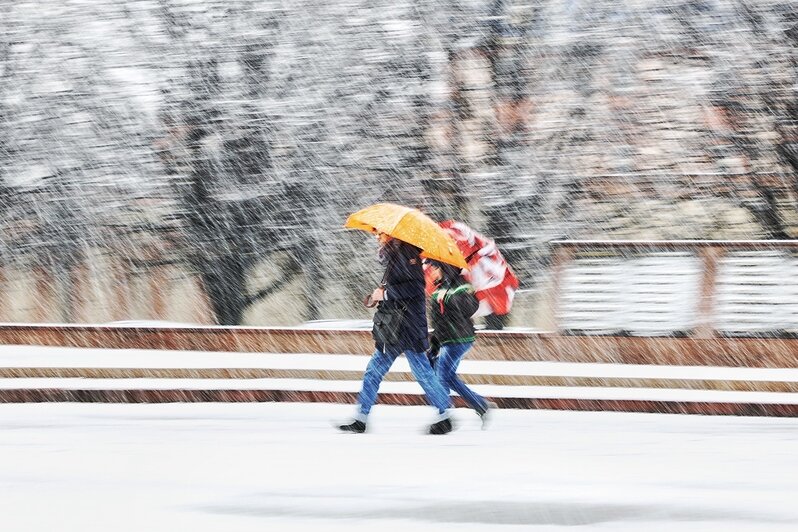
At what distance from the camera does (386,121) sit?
17125 mm

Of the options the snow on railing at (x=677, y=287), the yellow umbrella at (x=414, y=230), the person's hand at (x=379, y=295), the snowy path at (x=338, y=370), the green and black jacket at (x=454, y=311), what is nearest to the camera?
the yellow umbrella at (x=414, y=230)

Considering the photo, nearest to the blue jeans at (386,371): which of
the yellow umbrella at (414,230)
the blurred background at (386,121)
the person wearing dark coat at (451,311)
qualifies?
the person wearing dark coat at (451,311)

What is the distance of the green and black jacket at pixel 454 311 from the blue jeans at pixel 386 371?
0.27 metres

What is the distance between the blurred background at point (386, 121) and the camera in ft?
55.7

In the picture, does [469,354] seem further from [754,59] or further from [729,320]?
[754,59]

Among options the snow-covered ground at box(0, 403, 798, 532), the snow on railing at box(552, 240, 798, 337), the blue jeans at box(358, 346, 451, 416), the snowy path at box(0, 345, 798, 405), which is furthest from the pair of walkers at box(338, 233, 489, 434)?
the snow on railing at box(552, 240, 798, 337)

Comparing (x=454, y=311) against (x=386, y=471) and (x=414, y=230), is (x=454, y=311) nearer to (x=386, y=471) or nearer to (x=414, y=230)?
(x=414, y=230)

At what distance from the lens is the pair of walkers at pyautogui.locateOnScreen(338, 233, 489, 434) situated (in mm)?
8133

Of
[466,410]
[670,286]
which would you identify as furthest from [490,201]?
[466,410]

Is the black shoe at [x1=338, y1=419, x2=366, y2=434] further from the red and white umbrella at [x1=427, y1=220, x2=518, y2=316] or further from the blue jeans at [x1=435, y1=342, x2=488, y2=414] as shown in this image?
the red and white umbrella at [x1=427, y1=220, x2=518, y2=316]

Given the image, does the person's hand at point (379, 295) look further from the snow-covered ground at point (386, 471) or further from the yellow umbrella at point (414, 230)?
the snow-covered ground at point (386, 471)

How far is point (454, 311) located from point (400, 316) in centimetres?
48

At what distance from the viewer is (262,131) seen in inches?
677

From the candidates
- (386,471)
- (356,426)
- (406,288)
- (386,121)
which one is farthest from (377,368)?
(386,121)
